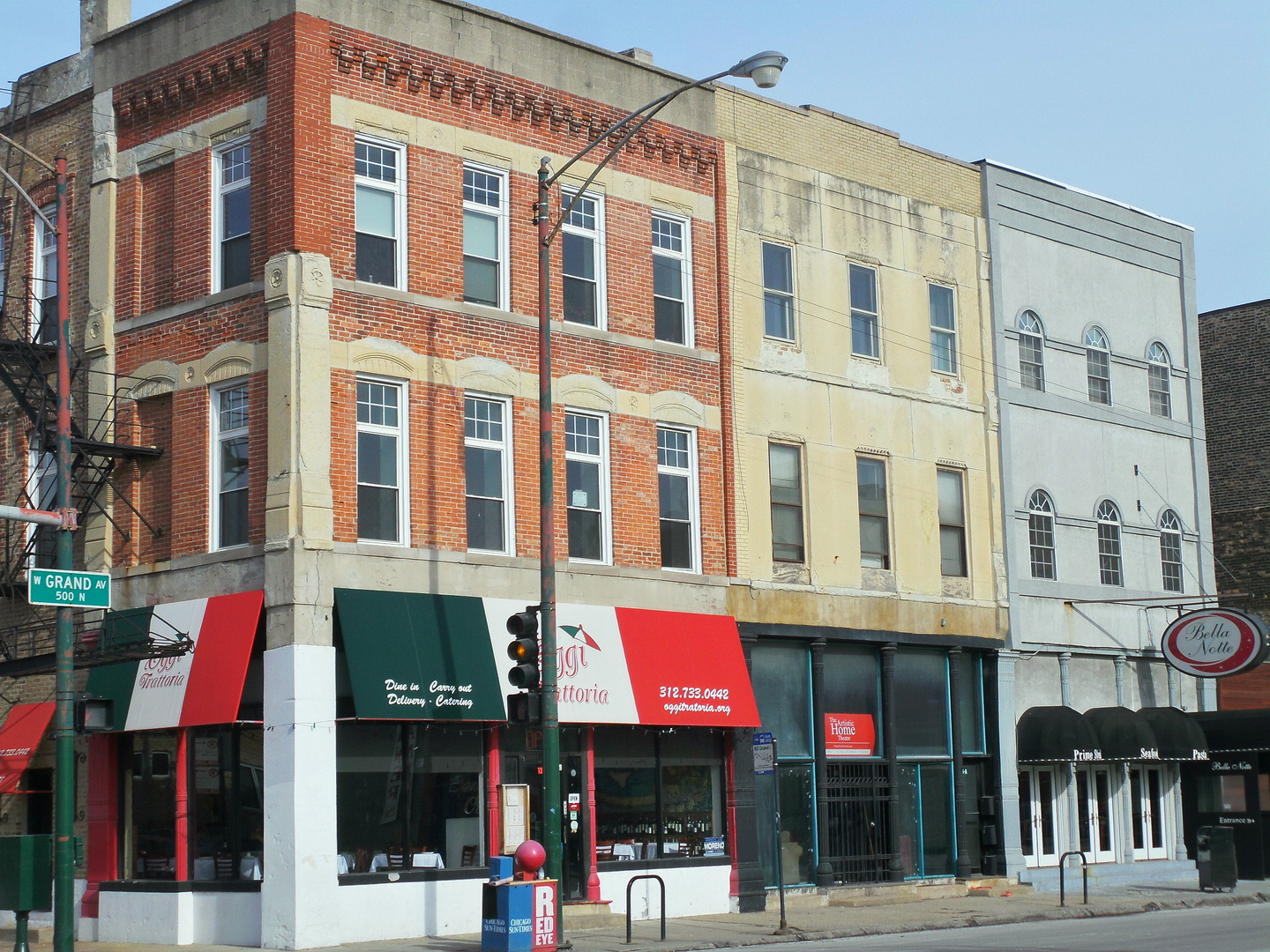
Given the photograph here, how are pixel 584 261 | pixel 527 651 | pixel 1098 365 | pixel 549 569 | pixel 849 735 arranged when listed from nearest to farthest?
pixel 527 651, pixel 549 569, pixel 584 261, pixel 849 735, pixel 1098 365

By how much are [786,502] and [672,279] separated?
14.1 feet

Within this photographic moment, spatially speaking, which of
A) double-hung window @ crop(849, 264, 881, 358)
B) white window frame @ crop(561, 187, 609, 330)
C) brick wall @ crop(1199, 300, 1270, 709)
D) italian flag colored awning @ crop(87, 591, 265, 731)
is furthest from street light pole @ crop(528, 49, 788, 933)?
brick wall @ crop(1199, 300, 1270, 709)

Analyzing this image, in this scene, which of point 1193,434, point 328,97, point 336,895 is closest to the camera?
point 336,895

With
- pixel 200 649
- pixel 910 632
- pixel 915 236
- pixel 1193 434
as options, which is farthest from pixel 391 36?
pixel 1193 434

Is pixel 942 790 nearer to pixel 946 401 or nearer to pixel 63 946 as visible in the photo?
pixel 946 401

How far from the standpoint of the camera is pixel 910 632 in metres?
30.0

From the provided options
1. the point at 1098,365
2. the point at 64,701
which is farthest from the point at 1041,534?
the point at 64,701

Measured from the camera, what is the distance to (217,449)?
23.8m

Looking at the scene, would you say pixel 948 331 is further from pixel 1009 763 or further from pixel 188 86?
pixel 188 86

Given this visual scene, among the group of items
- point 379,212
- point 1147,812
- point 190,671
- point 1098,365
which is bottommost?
point 1147,812

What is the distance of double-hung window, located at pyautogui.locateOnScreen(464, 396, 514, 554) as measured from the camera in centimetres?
2455

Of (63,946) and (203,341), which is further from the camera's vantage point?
(203,341)

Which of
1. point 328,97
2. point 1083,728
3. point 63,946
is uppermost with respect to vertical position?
point 328,97

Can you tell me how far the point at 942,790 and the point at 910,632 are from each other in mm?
2946
